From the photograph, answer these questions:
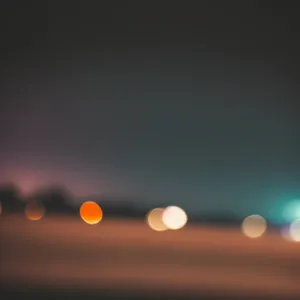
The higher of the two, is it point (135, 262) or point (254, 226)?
point (254, 226)

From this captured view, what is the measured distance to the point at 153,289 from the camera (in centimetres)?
859

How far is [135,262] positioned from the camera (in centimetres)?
862

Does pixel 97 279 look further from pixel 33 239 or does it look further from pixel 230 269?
pixel 230 269

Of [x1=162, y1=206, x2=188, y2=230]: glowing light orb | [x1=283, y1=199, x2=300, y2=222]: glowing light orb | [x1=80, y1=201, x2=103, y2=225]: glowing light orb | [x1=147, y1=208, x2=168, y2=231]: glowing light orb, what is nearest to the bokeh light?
[x1=283, y1=199, x2=300, y2=222]: glowing light orb

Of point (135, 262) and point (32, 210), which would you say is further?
point (135, 262)

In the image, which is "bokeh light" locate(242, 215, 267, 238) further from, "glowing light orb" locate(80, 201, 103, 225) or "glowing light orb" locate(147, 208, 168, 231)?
"glowing light orb" locate(80, 201, 103, 225)

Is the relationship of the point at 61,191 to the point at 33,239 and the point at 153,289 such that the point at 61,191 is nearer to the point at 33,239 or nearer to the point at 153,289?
the point at 33,239

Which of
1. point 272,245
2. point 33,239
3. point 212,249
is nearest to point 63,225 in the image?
point 33,239

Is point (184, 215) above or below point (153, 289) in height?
above

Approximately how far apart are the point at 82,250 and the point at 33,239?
20.4 inches

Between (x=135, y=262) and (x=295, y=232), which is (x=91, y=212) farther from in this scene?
(x=295, y=232)

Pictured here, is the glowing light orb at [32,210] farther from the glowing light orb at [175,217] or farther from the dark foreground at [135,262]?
the glowing light orb at [175,217]

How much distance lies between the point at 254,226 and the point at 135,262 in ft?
4.18

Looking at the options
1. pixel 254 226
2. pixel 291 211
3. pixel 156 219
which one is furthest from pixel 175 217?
pixel 291 211
